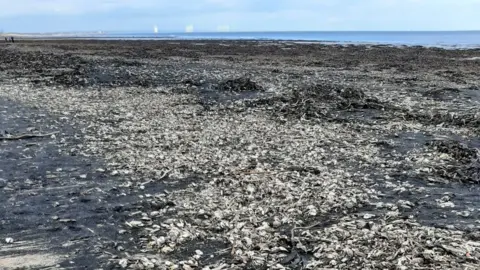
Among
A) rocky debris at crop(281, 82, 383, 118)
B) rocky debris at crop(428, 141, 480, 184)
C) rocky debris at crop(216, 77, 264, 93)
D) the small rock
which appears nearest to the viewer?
the small rock

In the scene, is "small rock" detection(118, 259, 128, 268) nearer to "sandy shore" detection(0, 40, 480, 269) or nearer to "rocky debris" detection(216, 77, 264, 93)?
"sandy shore" detection(0, 40, 480, 269)

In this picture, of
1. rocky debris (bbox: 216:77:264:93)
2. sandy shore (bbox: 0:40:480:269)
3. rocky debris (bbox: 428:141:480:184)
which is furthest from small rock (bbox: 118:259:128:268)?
rocky debris (bbox: 216:77:264:93)

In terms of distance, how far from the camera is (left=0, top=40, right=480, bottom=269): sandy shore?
6230 mm

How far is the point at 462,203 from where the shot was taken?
8.01 metres

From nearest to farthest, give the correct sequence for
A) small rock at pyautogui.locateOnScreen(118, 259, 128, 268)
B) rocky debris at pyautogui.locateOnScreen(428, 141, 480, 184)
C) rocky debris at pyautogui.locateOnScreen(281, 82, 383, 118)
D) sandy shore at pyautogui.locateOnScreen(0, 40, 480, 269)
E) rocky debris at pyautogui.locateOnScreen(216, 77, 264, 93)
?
small rock at pyautogui.locateOnScreen(118, 259, 128, 268)
sandy shore at pyautogui.locateOnScreen(0, 40, 480, 269)
rocky debris at pyautogui.locateOnScreen(428, 141, 480, 184)
rocky debris at pyautogui.locateOnScreen(281, 82, 383, 118)
rocky debris at pyautogui.locateOnScreen(216, 77, 264, 93)

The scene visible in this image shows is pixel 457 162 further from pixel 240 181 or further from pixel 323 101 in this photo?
pixel 323 101

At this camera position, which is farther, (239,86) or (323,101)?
(239,86)

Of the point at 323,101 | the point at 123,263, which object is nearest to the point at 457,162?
the point at 323,101

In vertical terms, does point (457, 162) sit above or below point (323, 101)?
below

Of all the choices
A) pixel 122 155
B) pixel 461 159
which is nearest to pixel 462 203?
pixel 461 159

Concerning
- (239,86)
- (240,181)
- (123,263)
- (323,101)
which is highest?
(239,86)

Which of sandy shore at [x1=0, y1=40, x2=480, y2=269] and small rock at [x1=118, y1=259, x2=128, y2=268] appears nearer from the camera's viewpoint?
small rock at [x1=118, y1=259, x2=128, y2=268]

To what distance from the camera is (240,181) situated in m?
9.04

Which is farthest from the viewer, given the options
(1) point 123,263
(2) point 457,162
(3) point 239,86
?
(3) point 239,86
